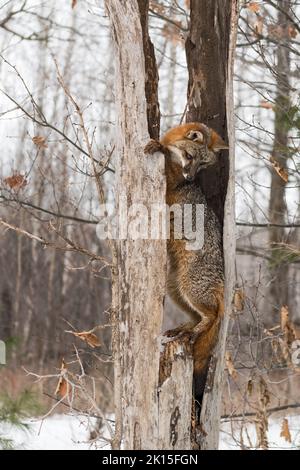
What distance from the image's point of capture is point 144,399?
555cm

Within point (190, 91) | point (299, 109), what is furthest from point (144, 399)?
point (299, 109)

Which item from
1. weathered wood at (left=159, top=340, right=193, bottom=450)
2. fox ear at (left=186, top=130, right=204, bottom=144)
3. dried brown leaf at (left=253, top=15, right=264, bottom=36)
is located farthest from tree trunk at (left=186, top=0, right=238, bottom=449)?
dried brown leaf at (left=253, top=15, right=264, bottom=36)

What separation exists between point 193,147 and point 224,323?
56.6 inches

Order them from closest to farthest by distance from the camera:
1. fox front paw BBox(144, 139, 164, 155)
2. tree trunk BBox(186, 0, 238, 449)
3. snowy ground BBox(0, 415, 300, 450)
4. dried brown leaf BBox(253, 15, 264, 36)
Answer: fox front paw BBox(144, 139, 164, 155) < tree trunk BBox(186, 0, 238, 449) < dried brown leaf BBox(253, 15, 264, 36) < snowy ground BBox(0, 415, 300, 450)

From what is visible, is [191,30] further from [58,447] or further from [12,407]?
[58,447]

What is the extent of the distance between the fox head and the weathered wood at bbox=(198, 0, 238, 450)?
23 cm

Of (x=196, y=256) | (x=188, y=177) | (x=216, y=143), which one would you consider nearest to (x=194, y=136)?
(x=216, y=143)

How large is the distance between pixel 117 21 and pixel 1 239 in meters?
10.5

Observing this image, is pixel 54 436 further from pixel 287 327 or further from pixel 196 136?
pixel 196 136

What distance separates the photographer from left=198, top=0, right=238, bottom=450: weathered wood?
589 centimetres

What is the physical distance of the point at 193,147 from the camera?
→ 604 centimetres

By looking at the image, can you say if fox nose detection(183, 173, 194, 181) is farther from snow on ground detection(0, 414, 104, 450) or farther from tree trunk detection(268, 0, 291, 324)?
snow on ground detection(0, 414, 104, 450)

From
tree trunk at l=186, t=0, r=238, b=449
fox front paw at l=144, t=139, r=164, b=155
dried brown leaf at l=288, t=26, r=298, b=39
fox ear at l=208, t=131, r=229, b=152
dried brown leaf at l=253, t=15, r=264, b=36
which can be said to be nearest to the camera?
fox front paw at l=144, t=139, r=164, b=155

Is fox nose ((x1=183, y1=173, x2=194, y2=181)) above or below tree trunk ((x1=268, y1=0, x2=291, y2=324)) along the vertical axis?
below
